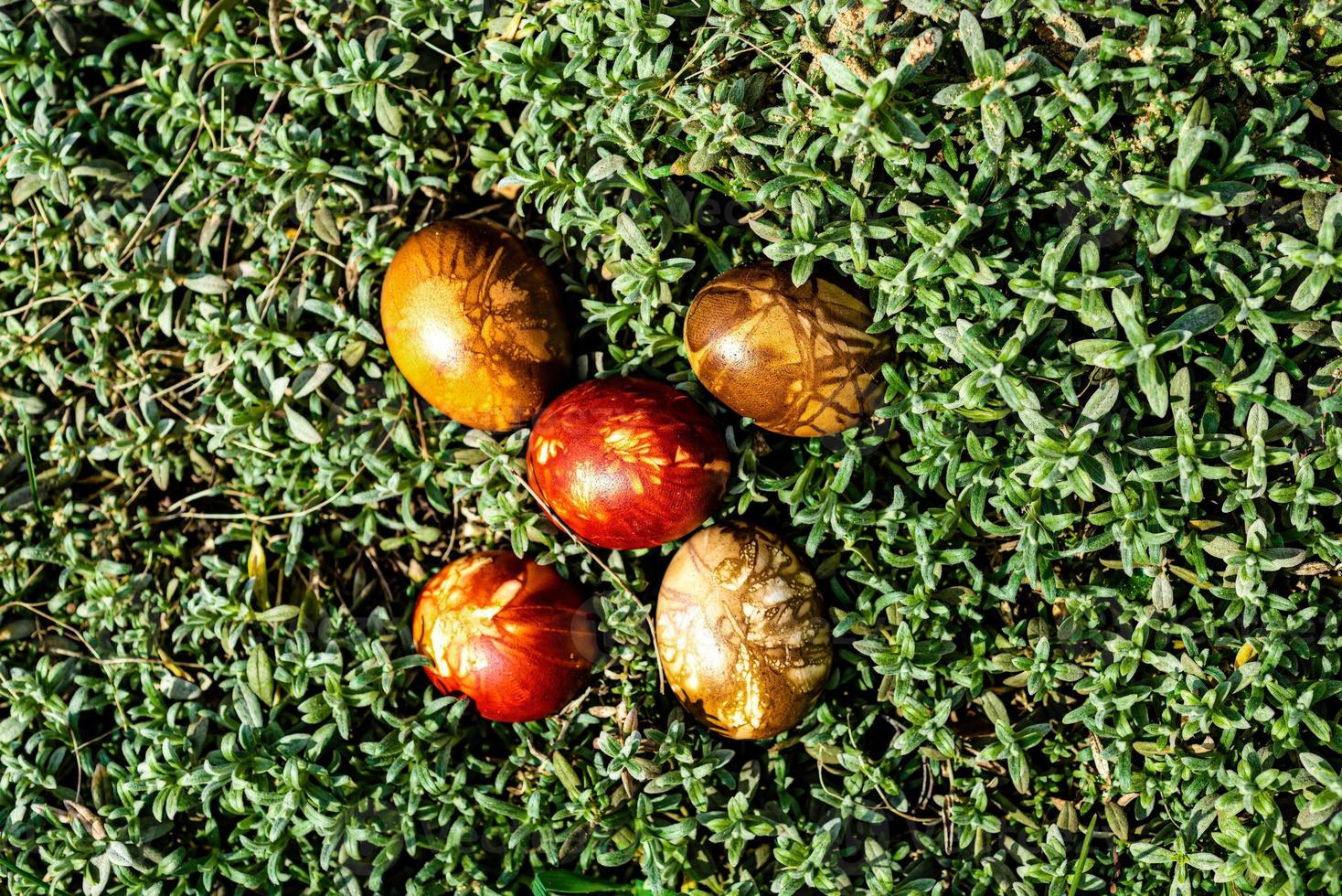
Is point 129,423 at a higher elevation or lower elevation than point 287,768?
higher

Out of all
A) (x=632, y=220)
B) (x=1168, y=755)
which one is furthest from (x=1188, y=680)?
(x=632, y=220)

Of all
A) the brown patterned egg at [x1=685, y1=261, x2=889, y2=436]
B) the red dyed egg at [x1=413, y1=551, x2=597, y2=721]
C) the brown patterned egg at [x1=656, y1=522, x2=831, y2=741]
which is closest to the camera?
the brown patterned egg at [x1=685, y1=261, x2=889, y2=436]

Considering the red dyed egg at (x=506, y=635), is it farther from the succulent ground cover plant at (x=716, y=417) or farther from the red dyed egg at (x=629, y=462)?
the red dyed egg at (x=629, y=462)

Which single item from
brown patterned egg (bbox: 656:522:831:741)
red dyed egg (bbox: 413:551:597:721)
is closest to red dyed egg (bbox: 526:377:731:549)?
brown patterned egg (bbox: 656:522:831:741)

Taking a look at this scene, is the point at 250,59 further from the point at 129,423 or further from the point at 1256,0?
the point at 1256,0

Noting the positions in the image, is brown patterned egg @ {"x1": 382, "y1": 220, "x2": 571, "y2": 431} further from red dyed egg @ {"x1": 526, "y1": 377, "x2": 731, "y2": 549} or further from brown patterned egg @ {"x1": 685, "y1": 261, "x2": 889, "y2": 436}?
brown patterned egg @ {"x1": 685, "y1": 261, "x2": 889, "y2": 436}

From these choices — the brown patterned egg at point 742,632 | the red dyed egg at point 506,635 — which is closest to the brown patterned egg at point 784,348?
the brown patterned egg at point 742,632
